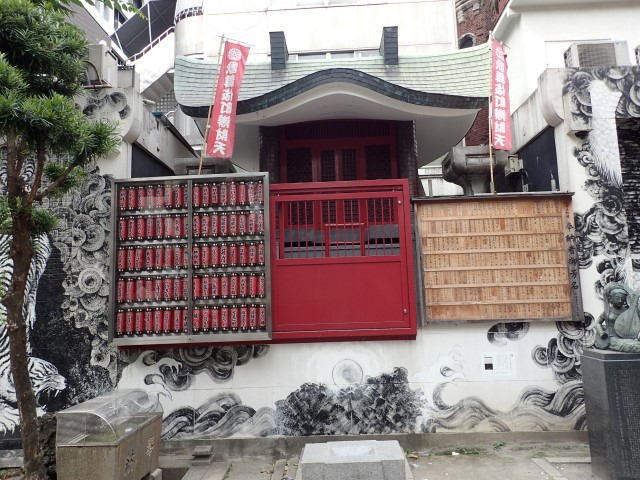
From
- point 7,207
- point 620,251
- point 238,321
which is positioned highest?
point 7,207

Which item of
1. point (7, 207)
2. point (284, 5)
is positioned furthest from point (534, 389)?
point (284, 5)

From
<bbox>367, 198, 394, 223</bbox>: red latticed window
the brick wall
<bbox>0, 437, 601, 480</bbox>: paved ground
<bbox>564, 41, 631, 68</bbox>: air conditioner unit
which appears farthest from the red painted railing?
the brick wall

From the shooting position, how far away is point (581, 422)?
7.34 metres

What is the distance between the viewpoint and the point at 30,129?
5555 millimetres

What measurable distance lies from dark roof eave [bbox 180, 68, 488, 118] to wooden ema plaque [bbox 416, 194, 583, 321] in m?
2.36

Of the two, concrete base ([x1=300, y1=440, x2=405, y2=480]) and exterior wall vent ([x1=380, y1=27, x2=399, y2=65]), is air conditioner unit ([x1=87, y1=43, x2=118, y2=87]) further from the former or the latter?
concrete base ([x1=300, y1=440, x2=405, y2=480])

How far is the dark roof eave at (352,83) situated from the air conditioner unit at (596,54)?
179 cm

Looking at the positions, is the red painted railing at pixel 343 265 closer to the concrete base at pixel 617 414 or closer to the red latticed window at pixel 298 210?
the red latticed window at pixel 298 210

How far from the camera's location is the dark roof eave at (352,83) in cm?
845

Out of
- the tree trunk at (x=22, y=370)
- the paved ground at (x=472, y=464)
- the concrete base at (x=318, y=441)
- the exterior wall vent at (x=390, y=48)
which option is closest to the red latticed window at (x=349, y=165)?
the exterior wall vent at (x=390, y=48)

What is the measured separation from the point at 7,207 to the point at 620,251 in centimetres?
898

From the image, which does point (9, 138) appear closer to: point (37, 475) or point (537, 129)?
point (37, 475)

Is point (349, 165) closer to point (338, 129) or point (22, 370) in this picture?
point (338, 129)

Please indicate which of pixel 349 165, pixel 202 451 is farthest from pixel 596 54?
pixel 202 451
